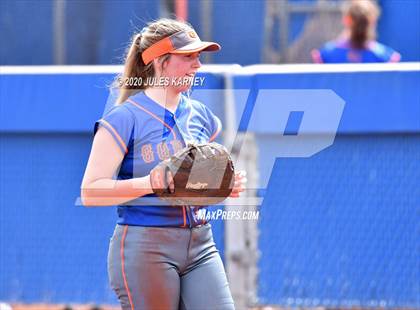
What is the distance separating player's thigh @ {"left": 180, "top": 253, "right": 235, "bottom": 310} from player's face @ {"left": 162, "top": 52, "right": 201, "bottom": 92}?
758 mm

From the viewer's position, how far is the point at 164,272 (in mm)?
3631

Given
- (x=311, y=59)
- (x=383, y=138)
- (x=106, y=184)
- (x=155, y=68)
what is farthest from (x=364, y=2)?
(x=106, y=184)

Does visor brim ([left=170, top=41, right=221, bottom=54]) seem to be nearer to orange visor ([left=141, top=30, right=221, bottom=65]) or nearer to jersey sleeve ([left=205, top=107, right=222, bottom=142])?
orange visor ([left=141, top=30, right=221, bottom=65])

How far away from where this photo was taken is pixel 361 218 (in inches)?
209

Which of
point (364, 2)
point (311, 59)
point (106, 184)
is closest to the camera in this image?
point (106, 184)

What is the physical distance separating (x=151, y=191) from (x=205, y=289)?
45cm

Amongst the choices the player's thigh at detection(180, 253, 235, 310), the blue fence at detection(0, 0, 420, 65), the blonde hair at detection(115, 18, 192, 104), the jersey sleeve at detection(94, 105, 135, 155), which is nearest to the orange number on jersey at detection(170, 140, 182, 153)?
the jersey sleeve at detection(94, 105, 135, 155)

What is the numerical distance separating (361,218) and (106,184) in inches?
83.6

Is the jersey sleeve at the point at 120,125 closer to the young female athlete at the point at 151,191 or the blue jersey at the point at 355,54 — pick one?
the young female athlete at the point at 151,191

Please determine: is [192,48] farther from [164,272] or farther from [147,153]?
[164,272]

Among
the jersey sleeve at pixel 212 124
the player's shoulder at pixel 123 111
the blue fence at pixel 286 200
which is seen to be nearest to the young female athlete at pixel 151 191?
the player's shoulder at pixel 123 111

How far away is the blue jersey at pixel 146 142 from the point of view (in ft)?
12.1

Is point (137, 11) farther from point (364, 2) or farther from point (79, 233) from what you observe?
point (79, 233)

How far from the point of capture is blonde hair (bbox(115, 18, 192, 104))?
12.6 ft
